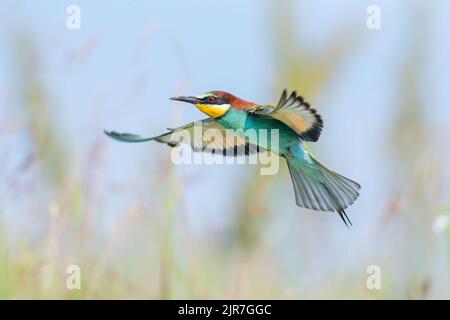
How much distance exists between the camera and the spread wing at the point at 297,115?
1.92m

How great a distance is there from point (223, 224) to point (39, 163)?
0.55 meters

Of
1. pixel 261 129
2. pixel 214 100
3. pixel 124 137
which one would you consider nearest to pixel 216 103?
pixel 214 100

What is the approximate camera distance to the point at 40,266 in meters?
2.62

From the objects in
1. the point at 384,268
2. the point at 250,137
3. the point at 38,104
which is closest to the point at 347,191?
the point at 250,137

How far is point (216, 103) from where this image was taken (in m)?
2.18

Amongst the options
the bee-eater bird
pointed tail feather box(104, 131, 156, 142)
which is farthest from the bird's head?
pointed tail feather box(104, 131, 156, 142)

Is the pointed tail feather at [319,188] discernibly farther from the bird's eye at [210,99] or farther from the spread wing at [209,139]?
the bird's eye at [210,99]

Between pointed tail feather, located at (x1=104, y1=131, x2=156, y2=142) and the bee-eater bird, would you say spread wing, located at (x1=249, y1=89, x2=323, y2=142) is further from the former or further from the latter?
pointed tail feather, located at (x1=104, y1=131, x2=156, y2=142)

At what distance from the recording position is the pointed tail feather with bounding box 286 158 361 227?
7.17ft

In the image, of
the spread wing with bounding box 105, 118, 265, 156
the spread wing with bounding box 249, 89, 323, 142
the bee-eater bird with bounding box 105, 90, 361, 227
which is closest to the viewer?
the spread wing with bounding box 249, 89, 323, 142

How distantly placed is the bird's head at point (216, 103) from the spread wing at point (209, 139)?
3.1 inches

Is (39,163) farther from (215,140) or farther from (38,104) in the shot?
(215,140)

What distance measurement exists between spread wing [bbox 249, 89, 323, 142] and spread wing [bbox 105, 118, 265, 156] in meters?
0.21
